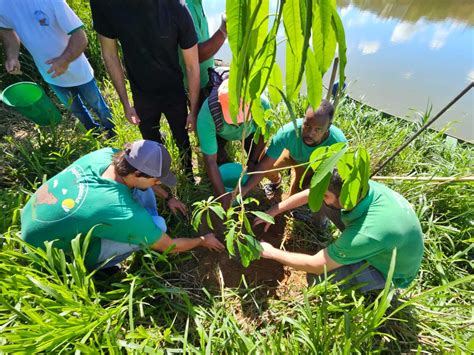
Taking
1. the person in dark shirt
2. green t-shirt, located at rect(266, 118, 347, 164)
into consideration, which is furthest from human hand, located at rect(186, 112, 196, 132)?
green t-shirt, located at rect(266, 118, 347, 164)

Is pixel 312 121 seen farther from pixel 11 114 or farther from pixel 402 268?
pixel 11 114

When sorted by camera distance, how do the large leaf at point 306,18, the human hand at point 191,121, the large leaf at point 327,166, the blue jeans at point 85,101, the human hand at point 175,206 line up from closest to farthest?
the large leaf at point 306,18 < the large leaf at point 327,166 < the human hand at point 175,206 < the human hand at point 191,121 < the blue jeans at point 85,101

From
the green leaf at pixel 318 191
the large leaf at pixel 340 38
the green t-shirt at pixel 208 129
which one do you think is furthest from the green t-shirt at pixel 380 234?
the large leaf at pixel 340 38

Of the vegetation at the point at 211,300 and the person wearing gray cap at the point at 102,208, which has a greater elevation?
the person wearing gray cap at the point at 102,208

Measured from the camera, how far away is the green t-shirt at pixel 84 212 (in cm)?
132

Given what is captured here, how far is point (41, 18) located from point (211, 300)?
2157 millimetres

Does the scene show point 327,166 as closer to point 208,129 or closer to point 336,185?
point 336,185

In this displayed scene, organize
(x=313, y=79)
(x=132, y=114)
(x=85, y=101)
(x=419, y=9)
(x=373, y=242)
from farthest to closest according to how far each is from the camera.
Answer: (x=419, y=9)
(x=85, y=101)
(x=132, y=114)
(x=373, y=242)
(x=313, y=79)

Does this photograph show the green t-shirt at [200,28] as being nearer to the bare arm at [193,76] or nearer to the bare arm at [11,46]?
the bare arm at [193,76]

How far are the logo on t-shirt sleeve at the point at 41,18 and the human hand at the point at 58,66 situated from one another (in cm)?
24

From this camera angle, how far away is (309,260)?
4.54ft

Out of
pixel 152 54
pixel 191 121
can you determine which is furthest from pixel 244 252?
pixel 152 54

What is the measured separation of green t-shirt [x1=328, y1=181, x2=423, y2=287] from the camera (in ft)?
3.96

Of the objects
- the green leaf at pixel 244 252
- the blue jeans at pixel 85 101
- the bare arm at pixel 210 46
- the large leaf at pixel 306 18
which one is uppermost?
the large leaf at pixel 306 18
